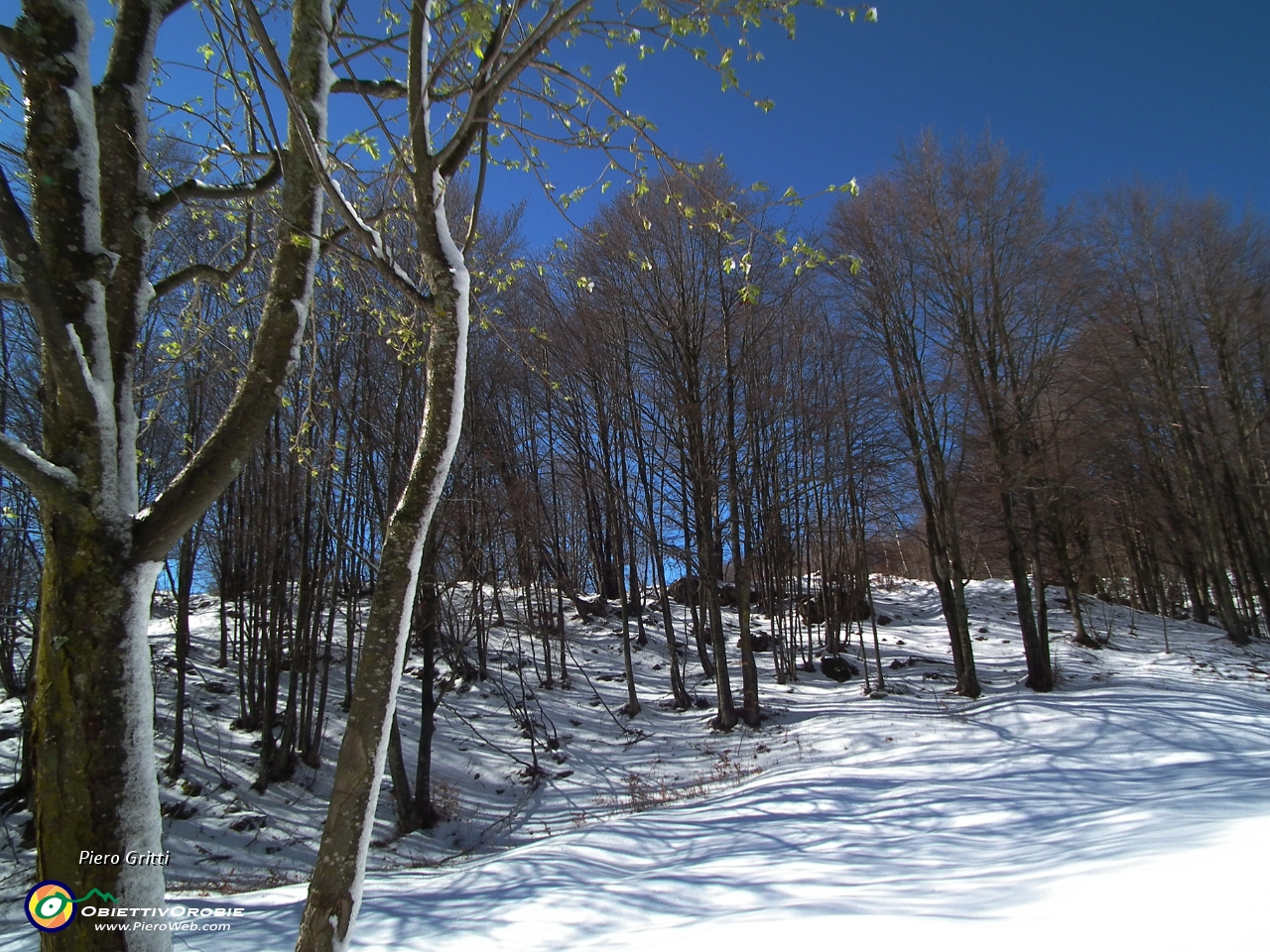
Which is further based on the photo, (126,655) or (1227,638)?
(1227,638)

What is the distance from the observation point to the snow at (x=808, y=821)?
2.82 meters

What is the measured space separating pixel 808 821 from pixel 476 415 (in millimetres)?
8458

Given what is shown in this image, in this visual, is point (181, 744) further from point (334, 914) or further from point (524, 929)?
point (334, 914)

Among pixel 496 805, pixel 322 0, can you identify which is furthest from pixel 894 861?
pixel 496 805

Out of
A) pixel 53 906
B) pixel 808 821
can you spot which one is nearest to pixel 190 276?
pixel 53 906

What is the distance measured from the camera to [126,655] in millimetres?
2137

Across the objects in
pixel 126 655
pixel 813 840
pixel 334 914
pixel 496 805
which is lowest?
pixel 496 805

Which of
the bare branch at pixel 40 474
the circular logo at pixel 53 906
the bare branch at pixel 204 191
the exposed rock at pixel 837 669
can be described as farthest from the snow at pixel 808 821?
the bare branch at pixel 204 191

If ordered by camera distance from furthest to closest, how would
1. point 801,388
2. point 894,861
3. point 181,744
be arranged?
point 801,388 → point 181,744 → point 894,861

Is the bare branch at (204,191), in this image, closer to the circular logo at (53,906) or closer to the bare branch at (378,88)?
the bare branch at (378,88)

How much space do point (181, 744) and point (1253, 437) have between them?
84.8 feet

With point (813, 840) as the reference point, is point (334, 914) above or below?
above

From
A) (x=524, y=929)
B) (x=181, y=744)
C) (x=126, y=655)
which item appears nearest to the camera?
(x=126, y=655)

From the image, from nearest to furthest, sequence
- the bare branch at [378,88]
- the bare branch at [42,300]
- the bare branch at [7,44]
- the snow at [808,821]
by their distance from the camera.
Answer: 1. the bare branch at [42,300]
2. the bare branch at [7,44]
3. the snow at [808,821]
4. the bare branch at [378,88]
